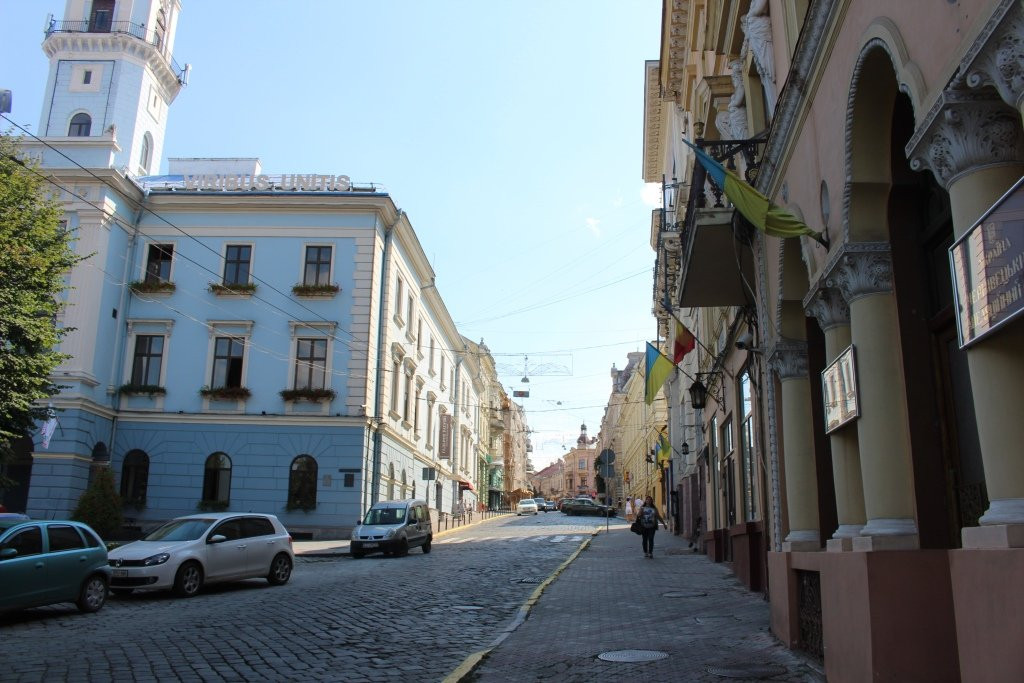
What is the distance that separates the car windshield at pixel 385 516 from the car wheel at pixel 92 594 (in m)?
13.8

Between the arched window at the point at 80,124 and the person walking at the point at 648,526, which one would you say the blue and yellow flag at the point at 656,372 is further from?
the arched window at the point at 80,124

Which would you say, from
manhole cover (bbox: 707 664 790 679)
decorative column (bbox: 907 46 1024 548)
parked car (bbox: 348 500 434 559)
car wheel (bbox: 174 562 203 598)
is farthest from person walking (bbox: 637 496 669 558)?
decorative column (bbox: 907 46 1024 548)

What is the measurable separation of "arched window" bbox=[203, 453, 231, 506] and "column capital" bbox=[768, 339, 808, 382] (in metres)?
28.0

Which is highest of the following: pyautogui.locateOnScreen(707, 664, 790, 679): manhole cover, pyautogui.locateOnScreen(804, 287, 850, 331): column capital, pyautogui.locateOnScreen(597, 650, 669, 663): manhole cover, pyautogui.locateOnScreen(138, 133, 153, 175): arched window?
pyautogui.locateOnScreen(138, 133, 153, 175): arched window

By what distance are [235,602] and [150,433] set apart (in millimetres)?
21940

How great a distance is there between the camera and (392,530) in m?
25.1

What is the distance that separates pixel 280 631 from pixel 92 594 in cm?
377

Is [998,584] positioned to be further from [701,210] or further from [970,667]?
[701,210]

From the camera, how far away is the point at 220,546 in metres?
15.5

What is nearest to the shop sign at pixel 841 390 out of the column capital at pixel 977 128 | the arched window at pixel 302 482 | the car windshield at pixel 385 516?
the column capital at pixel 977 128

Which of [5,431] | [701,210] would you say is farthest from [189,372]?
[701,210]

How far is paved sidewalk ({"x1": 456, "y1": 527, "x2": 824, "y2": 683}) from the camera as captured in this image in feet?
25.9

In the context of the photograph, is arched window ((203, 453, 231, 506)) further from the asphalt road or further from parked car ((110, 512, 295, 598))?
parked car ((110, 512, 295, 598))

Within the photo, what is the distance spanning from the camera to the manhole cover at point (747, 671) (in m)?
7.63
